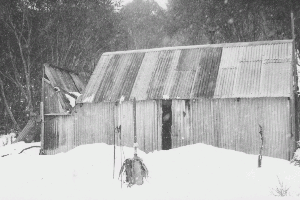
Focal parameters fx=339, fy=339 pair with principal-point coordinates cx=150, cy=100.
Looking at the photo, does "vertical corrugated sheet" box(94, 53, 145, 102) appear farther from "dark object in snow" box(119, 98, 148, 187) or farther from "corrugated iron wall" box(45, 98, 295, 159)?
"dark object in snow" box(119, 98, 148, 187)

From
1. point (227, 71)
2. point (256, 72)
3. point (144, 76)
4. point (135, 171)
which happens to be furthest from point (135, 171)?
point (256, 72)

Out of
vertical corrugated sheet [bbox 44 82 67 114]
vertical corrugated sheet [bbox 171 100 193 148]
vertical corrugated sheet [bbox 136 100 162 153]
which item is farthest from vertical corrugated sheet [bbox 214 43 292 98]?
vertical corrugated sheet [bbox 44 82 67 114]

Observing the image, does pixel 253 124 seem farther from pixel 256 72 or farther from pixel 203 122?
pixel 256 72

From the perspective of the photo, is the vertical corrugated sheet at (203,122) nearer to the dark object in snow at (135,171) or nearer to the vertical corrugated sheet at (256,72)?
the vertical corrugated sheet at (256,72)

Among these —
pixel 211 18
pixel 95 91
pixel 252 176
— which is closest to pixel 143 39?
pixel 211 18

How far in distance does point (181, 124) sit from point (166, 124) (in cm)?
101

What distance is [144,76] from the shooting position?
54.2 ft

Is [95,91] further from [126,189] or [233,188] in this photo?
[233,188]

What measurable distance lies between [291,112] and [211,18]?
12986 millimetres

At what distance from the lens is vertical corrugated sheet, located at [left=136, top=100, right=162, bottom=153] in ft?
50.4

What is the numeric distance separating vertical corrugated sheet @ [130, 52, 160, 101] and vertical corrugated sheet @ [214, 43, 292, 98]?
131 inches

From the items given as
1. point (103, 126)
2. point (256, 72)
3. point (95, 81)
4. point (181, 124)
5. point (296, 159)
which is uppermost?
point (256, 72)

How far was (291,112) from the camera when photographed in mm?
13914

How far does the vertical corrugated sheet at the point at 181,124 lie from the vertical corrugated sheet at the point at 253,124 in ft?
4.03
